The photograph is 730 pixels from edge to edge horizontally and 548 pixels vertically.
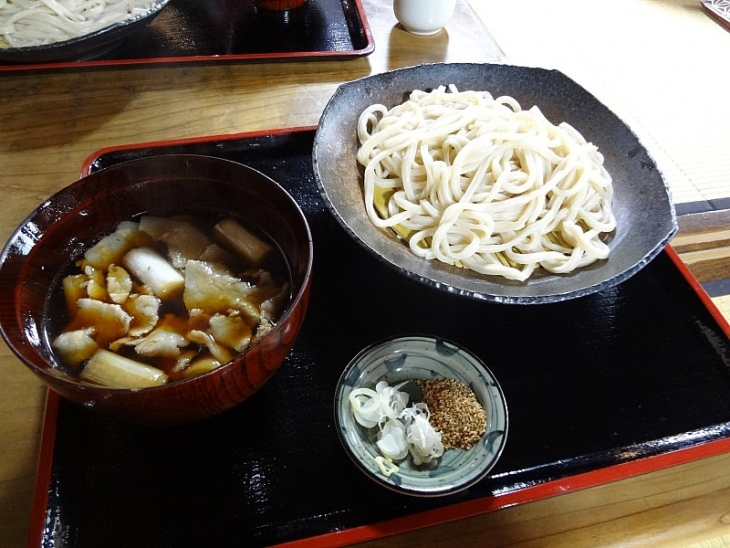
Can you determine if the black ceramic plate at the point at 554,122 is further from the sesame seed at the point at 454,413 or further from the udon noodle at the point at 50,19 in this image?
the udon noodle at the point at 50,19

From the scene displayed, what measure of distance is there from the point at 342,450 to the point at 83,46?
65.7 inches

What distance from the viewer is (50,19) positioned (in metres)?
2.00

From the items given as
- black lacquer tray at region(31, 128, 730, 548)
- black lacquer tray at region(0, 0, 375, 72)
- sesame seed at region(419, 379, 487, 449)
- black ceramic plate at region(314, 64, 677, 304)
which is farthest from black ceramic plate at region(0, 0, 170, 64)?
sesame seed at region(419, 379, 487, 449)

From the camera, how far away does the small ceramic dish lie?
98cm

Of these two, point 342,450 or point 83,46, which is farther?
point 83,46

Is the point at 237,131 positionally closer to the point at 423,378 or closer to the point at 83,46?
the point at 83,46

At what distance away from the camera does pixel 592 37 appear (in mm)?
3102

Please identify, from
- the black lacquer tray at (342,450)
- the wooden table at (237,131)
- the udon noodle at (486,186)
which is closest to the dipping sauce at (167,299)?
the black lacquer tray at (342,450)

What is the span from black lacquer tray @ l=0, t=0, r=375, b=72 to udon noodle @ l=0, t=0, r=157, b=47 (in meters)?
0.10

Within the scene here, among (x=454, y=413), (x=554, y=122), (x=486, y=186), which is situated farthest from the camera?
(x=554, y=122)

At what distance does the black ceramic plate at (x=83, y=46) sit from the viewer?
71.0 inches

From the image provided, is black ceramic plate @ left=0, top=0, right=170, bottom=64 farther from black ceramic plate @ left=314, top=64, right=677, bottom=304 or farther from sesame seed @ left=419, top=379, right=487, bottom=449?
sesame seed @ left=419, top=379, right=487, bottom=449

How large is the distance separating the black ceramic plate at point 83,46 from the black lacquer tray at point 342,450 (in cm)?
101

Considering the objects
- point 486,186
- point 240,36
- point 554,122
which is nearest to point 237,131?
point 240,36
